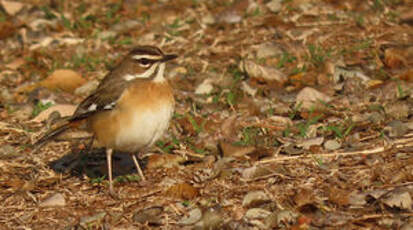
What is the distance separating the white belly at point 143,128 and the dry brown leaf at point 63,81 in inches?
125

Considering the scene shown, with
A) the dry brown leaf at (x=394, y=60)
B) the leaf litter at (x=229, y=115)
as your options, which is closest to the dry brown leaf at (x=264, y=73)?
Answer: the leaf litter at (x=229, y=115)

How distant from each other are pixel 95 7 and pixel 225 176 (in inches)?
267

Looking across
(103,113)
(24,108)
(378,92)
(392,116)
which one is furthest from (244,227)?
(24,108)

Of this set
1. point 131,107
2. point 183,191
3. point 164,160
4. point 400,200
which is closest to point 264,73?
point 164,160

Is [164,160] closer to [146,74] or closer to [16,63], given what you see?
[146,74]

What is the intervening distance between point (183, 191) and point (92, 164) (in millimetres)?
1813

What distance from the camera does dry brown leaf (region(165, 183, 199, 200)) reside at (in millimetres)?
6680

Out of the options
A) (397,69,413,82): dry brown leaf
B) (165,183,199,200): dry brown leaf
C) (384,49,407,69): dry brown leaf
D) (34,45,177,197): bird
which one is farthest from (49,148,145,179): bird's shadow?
(384,49,407,69): dry brown leaf

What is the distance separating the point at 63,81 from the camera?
10.1 m

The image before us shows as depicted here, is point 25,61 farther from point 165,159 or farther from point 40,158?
point 165,159

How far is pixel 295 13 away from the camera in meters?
11.5

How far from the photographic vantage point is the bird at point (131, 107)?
23.1 feet

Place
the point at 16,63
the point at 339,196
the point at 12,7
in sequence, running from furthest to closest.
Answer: the point at 12,7
the point at 16,63
the point at 339,196

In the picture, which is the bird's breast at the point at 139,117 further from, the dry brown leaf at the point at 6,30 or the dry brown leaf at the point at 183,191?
the dry brown leaf at the point at 6,30
